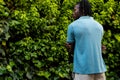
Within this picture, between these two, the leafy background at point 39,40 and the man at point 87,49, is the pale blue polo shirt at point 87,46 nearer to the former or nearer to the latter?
the man at point 87,49

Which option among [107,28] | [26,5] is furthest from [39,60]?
[107,28]

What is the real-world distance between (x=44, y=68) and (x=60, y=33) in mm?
690

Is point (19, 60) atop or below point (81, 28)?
below

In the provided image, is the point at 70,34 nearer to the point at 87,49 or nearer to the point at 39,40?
the point at 87,49

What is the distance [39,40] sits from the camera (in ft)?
22.1

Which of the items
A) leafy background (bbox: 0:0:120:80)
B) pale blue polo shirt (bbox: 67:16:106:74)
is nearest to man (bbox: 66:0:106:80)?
pale blue polo shirt (bbox: 67:16:106:74)

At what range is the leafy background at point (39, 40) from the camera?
21.6 ft

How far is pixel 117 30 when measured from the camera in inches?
289

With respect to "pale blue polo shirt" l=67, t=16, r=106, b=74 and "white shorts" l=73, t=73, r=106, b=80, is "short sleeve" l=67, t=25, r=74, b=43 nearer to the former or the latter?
"pale blue polo shirt" l=67, t=16, r=106, b=74

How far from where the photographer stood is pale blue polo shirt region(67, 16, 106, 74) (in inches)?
182

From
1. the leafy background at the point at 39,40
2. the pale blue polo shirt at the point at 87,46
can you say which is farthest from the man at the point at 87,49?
the leafy background at the point at 39,40

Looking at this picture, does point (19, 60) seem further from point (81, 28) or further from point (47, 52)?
point (81, 28)

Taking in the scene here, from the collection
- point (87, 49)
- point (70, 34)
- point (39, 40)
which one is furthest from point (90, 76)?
point (39, 40)

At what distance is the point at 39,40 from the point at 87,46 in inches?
87.6
